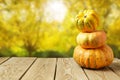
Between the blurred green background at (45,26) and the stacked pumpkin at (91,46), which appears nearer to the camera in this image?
the stacked pumpkin at (91,46)

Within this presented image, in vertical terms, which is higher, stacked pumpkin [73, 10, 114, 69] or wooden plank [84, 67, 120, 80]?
stacked pumpkin [73, 10, 114, 69]

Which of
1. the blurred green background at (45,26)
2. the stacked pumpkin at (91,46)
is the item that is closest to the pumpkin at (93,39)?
the stacked pumpkin at (91,46)

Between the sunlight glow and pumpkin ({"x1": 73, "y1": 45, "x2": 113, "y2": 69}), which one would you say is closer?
pumpkin ({"x1": 73, "y1": 45, "x2": 113, "y2": 69})

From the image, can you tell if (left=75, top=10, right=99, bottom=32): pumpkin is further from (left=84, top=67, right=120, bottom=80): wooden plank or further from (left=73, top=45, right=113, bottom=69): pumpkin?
(left=84, top=67, right=120, bottom=80): wooden plank

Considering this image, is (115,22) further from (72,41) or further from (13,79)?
(13,79)

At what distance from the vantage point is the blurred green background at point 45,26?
2.16 meters

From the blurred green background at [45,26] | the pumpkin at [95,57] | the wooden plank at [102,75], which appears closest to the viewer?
the wooden plank at [102,75]

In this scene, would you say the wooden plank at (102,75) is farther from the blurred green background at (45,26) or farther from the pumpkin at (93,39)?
the blurred green background at (45,26)

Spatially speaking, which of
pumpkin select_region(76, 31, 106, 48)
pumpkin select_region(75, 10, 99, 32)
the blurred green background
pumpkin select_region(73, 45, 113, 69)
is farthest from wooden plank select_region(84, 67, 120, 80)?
the blurred green background

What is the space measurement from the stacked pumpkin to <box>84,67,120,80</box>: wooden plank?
0.05 m

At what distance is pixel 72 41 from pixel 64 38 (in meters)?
0.08

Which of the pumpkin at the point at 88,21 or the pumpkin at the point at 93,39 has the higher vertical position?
the pumpkin at the point at 88,21

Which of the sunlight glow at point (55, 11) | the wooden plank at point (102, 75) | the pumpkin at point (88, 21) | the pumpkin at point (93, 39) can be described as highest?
the sunlight glow at point (55, 11)

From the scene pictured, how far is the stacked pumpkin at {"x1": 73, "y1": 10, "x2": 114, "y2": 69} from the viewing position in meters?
1.45
